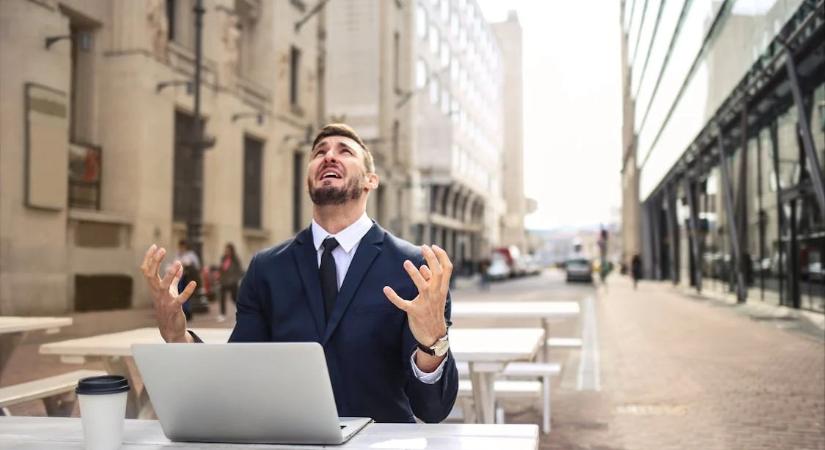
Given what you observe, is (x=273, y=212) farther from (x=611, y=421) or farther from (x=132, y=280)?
(x=611, y=421)

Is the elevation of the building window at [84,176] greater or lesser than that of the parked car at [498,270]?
greater

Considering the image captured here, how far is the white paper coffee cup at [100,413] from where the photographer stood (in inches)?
71.3

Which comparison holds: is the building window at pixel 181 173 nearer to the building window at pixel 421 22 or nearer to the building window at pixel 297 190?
the building window at pixel 297 190

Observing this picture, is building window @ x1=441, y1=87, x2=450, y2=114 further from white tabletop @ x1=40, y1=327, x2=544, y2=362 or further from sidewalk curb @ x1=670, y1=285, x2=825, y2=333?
white tabletop @ x1=40, y1=327, x2=544, y2=362

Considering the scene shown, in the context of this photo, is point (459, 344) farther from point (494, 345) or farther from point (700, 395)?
point (700, 395)

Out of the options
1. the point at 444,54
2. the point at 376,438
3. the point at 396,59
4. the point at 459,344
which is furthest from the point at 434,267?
the point at 444,54

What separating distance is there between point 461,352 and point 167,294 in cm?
251

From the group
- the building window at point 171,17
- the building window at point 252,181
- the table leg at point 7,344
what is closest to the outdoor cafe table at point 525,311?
the table leg at point 7,344

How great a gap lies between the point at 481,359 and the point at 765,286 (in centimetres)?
1871

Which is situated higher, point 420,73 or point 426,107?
point 420,73

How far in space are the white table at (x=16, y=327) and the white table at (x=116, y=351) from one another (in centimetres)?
15

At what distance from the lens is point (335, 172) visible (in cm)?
267

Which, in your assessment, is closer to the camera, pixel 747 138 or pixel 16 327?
pixel 16 327

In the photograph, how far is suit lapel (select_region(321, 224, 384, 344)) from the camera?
2516mm
